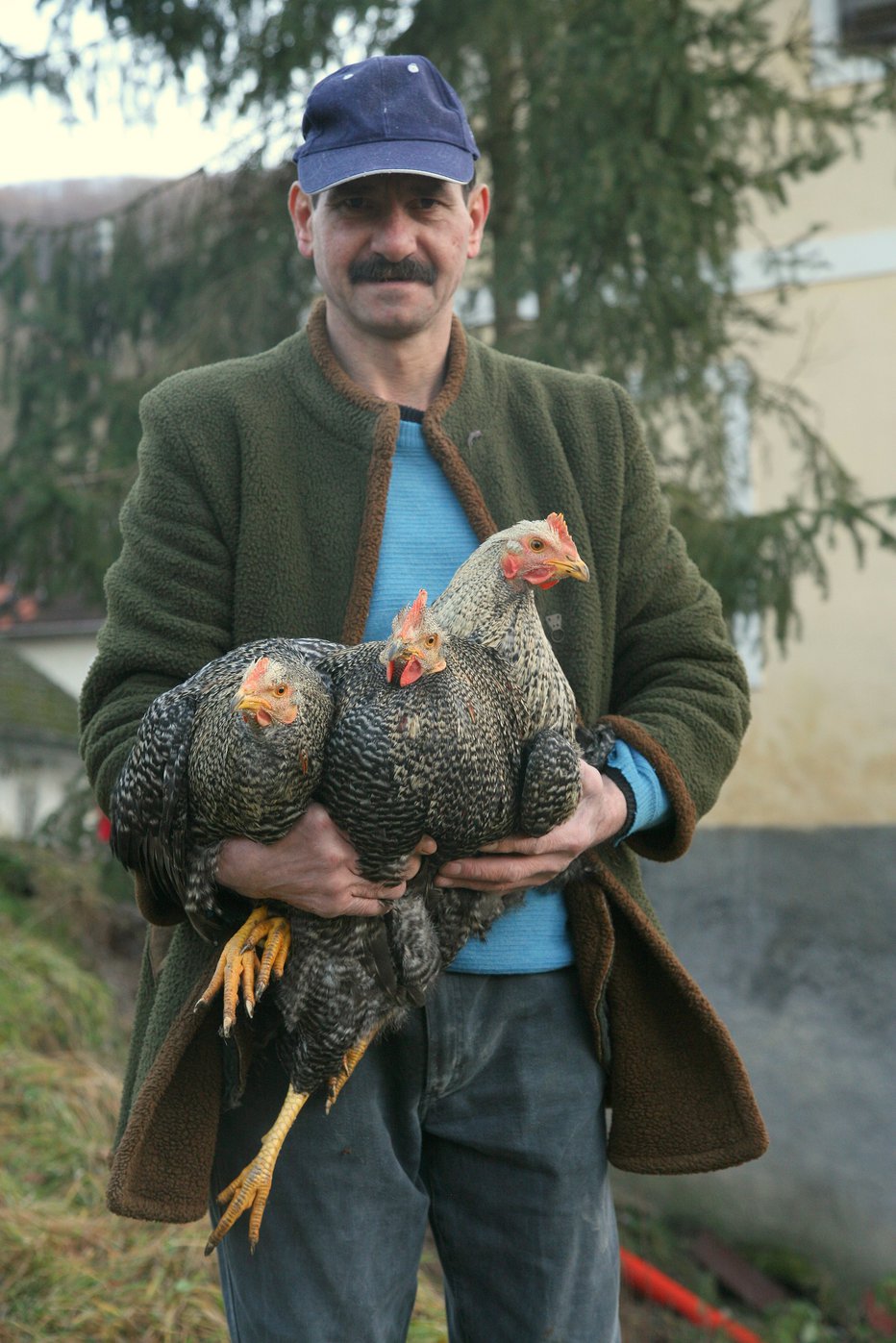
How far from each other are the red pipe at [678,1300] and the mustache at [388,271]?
4647 millimetres

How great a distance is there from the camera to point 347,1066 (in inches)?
71.3

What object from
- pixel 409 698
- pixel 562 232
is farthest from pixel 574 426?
pixel 562 232

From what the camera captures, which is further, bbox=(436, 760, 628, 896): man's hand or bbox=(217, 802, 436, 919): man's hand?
bbox=(436, 760, 628, 896): man's hand

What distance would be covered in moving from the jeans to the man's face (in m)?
1.06

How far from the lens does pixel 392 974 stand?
5.72 feet

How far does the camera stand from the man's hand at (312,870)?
1639 millimetres

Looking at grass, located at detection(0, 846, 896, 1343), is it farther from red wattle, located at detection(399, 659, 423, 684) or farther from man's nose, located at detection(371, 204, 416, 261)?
man's nose, located at detection(371, 204, 416, 261)

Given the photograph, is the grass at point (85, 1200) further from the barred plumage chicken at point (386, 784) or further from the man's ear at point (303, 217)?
the man's ear at point (303, 217)

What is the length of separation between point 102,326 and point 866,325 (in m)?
4.09

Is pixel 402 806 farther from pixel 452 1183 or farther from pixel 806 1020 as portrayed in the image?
pixel 806 1020

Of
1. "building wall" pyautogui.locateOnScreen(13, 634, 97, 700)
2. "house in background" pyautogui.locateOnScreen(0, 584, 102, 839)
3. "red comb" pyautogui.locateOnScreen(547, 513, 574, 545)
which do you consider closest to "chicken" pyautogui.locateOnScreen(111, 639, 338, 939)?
"red comb" pyautogui.locateOnScreen(547, 513, 574, 545)

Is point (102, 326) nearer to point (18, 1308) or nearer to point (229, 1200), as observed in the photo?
point (18, 1308)

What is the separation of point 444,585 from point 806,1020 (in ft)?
18.2

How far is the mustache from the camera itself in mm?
2010
